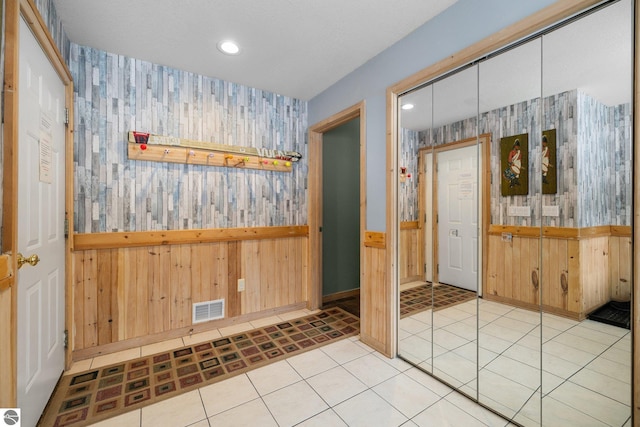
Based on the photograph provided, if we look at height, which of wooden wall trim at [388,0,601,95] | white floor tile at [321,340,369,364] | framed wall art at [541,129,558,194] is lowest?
white floor tile at [321,340,369,364]

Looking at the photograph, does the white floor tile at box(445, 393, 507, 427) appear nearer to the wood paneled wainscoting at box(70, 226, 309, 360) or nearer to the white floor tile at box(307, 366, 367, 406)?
the white floor tile at box(307, 366, 367, 406)

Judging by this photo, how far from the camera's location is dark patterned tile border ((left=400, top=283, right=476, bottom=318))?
1982mm

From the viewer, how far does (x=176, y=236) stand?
2670 millimetres

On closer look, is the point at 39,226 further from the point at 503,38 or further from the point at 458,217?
the point at 503,38

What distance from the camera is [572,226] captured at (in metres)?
1.46

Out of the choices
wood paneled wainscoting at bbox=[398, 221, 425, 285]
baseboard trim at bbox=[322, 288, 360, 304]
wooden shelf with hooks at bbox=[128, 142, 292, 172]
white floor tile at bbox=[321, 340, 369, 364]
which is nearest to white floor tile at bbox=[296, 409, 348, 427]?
white floor tile at bbox=[321, 340, 369, 364]

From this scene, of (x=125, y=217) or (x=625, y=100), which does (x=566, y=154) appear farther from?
(x=125, y=217)

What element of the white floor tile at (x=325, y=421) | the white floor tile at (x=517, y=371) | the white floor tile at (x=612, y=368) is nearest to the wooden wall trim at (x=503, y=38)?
the white floor tile at (x=612, y=368)

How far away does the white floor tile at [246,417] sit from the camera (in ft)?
5.31

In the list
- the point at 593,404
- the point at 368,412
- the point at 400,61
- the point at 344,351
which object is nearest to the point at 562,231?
the point at 593,404

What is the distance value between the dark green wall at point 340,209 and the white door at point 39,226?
2.62 meters

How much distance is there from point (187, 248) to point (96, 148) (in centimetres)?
116

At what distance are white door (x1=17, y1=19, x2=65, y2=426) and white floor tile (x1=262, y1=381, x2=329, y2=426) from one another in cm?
129

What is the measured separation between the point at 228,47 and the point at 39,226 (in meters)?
1.90
